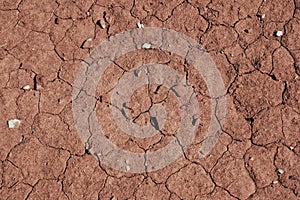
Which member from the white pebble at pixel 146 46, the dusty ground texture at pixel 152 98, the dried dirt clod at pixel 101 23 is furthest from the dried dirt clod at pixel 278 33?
the dried dirt clod at pixel 101 23

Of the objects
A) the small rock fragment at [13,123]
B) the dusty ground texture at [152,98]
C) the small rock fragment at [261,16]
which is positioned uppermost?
the small rock fragment at [261,16]

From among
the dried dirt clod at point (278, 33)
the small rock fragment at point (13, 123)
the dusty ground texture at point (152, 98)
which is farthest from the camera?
the dried dirt clod at point (278, 33)

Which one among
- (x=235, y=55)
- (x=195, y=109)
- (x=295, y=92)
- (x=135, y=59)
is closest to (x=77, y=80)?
(x=135, y=59)

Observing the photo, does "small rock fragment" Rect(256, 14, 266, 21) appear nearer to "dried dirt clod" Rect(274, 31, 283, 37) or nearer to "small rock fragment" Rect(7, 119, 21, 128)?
"dried dirt clod" Rect(274, 31, 283, 37)

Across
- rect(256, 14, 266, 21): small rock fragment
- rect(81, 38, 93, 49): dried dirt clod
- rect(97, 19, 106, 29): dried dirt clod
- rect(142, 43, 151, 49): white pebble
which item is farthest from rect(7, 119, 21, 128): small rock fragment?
rect(256, 14, 266, 21): small rock fragment

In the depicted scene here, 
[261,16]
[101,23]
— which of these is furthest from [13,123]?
[261,16]

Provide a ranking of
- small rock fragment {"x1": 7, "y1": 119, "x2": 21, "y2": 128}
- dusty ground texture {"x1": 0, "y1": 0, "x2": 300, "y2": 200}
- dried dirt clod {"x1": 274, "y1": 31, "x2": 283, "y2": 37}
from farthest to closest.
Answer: dried dirt clod {"x1": 274, "y1": 31, "x2": 283, "y2": 37} → small rock fragment {"x1": 7, "y1": 119, "x2": 21, "y2": 128} → dusty ground texture {"x1": 0, "y1": 0, "x2": 300, "y2": 200}

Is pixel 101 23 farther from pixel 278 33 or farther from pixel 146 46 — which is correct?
pixel 278 33

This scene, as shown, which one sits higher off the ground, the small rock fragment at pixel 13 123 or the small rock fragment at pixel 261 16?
the small rock fragment at pixel 261 16

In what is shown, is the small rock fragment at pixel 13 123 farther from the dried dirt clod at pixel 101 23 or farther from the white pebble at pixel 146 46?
the white pebble at pixel 146 46
